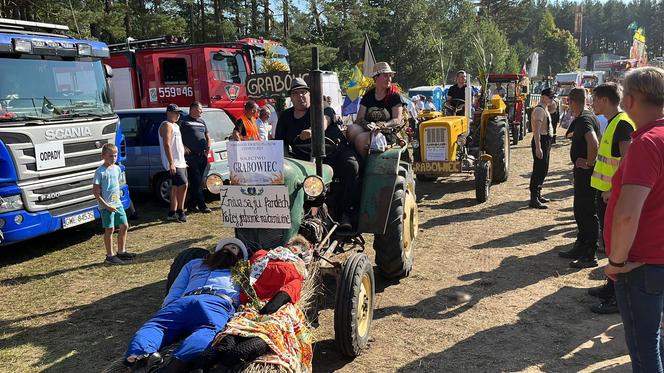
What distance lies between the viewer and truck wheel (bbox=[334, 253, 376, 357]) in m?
3.31

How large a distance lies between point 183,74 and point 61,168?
6.36m

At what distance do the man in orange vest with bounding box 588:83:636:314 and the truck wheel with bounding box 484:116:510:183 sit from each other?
446 cm

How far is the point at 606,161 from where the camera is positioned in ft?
14.5

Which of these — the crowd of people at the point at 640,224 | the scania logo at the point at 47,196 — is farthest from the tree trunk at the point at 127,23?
the crowd of people at the point at 640,224

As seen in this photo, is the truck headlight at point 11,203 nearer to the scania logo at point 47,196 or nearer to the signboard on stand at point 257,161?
the scania logo at point 47,196

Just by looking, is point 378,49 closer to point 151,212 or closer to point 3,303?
point 151,212

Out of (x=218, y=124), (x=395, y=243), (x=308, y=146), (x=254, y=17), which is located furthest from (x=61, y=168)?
(x=254, y=17)

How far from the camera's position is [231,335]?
2451mm

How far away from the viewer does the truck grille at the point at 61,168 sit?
5.63 metres

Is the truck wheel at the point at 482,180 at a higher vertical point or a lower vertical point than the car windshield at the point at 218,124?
lower

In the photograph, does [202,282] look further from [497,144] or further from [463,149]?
[497,144]

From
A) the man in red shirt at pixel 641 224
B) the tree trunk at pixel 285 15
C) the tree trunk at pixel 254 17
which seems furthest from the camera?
the tree trunk at pixel 285 15

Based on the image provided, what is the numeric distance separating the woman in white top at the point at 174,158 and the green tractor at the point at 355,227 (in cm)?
357

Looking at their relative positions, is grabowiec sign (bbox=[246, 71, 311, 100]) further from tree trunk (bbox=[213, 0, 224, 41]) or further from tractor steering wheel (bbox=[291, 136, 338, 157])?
tree trunk (bbox=[213, 0, 224, 41])
